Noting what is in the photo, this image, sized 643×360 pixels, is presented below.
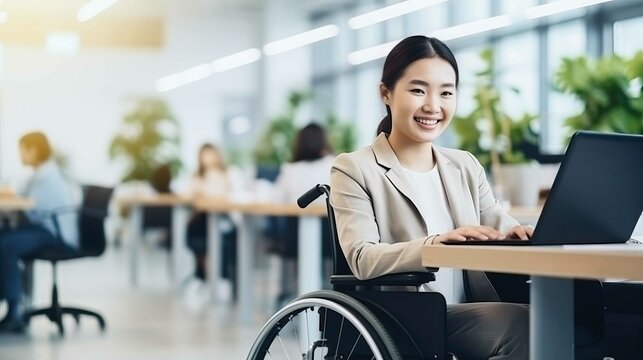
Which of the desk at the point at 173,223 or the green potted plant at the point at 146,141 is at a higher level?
the green potted plant at the point at 146,141

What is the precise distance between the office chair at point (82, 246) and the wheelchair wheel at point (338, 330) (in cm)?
335

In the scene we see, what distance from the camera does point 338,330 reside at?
2.13 m

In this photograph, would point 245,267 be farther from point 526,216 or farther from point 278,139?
point 278,139

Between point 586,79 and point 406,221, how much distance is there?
3115 mm

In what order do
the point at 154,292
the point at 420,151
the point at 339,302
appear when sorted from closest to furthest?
the point at 339,302
the point at 420,151
the point at 154,292

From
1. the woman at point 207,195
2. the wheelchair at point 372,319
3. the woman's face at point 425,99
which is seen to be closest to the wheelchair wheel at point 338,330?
the wheelchair at point 372,319

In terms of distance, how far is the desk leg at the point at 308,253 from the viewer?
4945 millimetres

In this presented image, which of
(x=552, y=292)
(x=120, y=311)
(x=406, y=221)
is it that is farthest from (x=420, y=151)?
(x=120, y=311)

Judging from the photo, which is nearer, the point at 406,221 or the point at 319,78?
the point at 406,221

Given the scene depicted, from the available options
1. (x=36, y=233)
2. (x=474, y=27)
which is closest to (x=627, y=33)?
(x=474, y=27)

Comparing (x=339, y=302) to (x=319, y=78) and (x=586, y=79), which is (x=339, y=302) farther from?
(x=319, y=78)

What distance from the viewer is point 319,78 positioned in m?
14.4

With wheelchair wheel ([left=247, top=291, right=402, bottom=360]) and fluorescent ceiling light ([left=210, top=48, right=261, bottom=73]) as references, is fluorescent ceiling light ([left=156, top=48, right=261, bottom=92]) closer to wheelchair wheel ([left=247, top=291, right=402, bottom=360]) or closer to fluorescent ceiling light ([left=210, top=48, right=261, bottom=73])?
fluorescent ceiling light ([left=210, top=48, right=261, bottom=73])

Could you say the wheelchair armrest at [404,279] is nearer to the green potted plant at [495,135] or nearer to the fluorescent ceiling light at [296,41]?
the green potted plant at [495,135]
